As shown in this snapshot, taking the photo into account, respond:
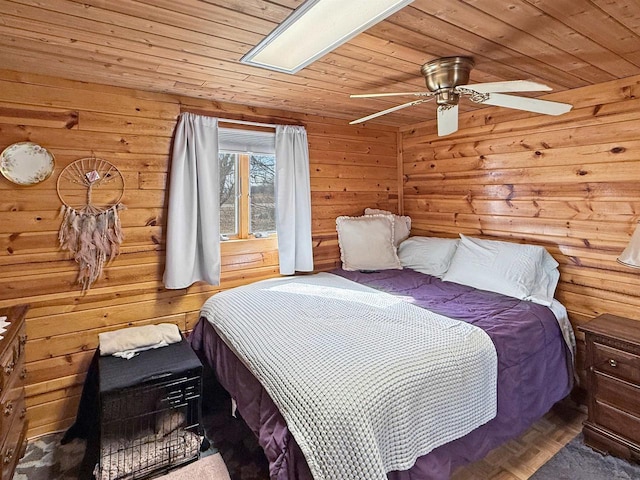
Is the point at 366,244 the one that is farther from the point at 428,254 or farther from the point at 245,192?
the point at 245,192

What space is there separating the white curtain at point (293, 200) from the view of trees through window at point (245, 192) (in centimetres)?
18

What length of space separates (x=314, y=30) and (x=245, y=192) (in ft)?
5.34

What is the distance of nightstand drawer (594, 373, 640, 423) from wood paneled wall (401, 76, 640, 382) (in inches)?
20.4

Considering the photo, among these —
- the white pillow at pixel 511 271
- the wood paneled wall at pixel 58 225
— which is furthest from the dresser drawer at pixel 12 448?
the white pillow at pixel 511 271

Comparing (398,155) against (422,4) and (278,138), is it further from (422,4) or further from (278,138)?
(422,4)

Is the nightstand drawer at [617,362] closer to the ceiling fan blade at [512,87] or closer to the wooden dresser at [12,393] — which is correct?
the ceiling fan blade at [512,87]

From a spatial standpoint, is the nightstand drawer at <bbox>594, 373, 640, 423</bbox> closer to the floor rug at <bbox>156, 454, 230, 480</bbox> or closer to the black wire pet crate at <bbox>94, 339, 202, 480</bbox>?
the floor rug at <bbox>156, 454, 230, 480</bbox>

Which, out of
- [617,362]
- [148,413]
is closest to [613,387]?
[617,362]

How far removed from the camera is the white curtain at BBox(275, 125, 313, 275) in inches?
118

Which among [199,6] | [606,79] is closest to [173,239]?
[199,6]

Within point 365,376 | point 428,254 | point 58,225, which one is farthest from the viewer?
point 428,254

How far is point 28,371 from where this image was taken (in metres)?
2.18

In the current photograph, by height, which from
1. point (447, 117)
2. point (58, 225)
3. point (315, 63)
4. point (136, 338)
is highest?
point (315, 63)

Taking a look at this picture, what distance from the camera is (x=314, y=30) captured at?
1.59 metres
